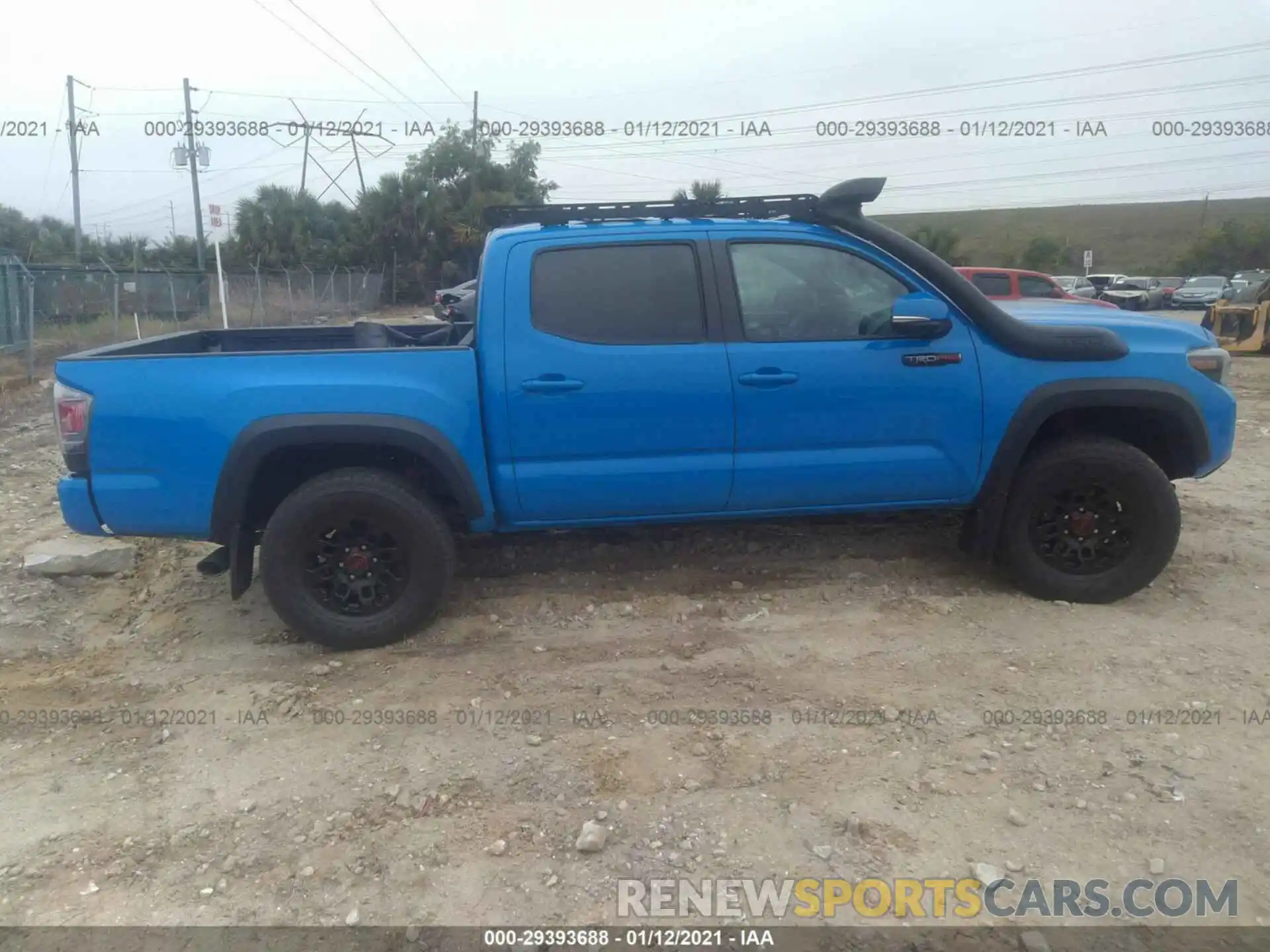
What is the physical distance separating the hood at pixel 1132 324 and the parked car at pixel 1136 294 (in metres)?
30.2

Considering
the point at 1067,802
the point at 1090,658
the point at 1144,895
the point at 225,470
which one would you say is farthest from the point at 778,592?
the point at 225,470

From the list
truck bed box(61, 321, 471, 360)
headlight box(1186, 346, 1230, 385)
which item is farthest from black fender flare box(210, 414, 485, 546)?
headlight box(1186, 346, 1230, 385)

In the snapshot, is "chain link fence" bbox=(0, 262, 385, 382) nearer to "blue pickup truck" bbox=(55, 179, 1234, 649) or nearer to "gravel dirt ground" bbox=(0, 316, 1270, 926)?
"blue pickup truck" bbox=(55, 179, 1234, 649)

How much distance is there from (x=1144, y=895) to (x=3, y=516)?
22.1ft

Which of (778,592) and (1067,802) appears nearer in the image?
(1067,802)

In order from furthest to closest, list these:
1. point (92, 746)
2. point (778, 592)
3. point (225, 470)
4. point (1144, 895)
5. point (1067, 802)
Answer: point (778, 592), point (225, 470), point (92, 746), point (1067, 802), point (1144, 895)

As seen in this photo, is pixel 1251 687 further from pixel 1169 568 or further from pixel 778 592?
pixel 778 592

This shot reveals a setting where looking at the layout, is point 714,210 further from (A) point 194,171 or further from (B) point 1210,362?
(A) point 194,171

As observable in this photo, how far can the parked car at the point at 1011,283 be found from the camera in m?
13.2

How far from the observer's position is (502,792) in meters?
3.16

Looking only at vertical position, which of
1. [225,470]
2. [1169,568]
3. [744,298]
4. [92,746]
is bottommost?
[92,746]

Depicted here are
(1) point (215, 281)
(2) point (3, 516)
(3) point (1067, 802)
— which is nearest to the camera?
(3) point (1067, 802)

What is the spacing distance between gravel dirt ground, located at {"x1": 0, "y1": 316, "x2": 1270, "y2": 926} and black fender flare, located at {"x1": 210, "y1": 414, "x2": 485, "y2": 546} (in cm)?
72

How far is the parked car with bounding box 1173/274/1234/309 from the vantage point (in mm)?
32938
